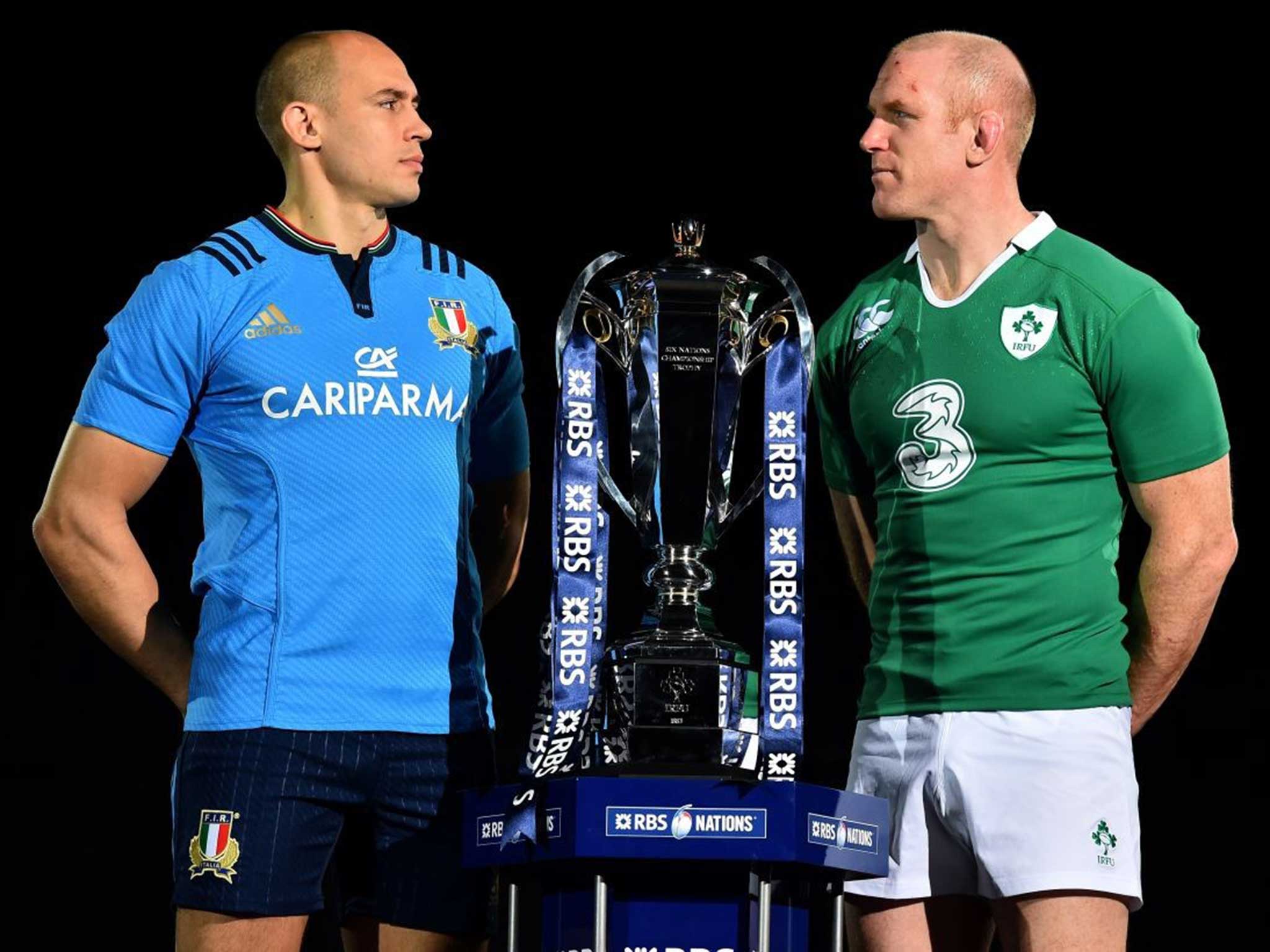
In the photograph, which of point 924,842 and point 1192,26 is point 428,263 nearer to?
point 924,842

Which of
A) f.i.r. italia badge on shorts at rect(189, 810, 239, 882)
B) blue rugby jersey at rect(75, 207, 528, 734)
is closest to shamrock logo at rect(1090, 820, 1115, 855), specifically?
blue rugby jersey at rect(75, 207, 528, 734)

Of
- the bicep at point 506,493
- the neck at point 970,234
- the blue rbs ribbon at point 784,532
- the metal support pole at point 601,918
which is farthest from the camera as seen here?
the bicep at point 506,493

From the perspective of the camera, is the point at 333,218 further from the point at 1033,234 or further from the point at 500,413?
the point at 1033,234

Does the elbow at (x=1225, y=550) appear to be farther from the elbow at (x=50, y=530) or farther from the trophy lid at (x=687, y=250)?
the elbow at (x=50, y=530)

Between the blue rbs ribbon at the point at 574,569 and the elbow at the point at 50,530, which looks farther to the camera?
the elbow at the point at 50,530

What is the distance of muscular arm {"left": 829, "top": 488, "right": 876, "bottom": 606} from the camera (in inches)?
105

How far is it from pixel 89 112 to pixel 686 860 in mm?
2199

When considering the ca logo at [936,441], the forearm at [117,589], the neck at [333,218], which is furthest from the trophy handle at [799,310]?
the forearm at [117,589]

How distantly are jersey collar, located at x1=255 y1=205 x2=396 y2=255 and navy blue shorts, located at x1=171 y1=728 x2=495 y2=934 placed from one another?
56 centimetres

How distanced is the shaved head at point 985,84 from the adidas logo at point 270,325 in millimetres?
778

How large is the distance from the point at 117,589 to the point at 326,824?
358 millimetres

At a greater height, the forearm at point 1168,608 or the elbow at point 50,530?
the elbow at point 50,530

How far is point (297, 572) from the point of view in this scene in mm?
2357

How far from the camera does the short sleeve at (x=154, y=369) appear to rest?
7.81 feet
